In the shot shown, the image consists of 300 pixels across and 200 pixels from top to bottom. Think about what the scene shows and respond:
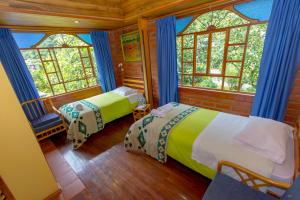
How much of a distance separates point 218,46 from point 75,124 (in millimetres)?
3007

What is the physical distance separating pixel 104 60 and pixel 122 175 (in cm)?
325

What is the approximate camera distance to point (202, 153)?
1573mm

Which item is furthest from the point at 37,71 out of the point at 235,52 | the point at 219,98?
the point at 235,52

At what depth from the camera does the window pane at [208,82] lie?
8.95 ft

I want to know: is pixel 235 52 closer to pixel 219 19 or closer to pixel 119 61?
pixel 219 19

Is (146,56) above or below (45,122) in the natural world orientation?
above

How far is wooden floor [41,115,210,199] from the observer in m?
1.70

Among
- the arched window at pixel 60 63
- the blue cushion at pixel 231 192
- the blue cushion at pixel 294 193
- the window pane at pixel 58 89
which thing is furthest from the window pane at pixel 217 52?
the window pane at pixel 58 89

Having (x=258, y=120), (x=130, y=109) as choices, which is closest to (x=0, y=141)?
(x=130, y=109)

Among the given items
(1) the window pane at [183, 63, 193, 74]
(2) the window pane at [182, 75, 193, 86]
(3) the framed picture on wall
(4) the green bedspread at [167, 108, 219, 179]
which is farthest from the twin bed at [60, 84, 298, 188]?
(3) the framed picture on wall

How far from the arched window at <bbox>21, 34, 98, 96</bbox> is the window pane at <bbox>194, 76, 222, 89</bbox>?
10.1 ft

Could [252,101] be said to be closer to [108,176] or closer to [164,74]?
[164,74]

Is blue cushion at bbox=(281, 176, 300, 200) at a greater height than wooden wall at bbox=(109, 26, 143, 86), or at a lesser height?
lesser

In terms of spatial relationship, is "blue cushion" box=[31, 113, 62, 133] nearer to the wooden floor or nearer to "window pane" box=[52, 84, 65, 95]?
the wooden floor
